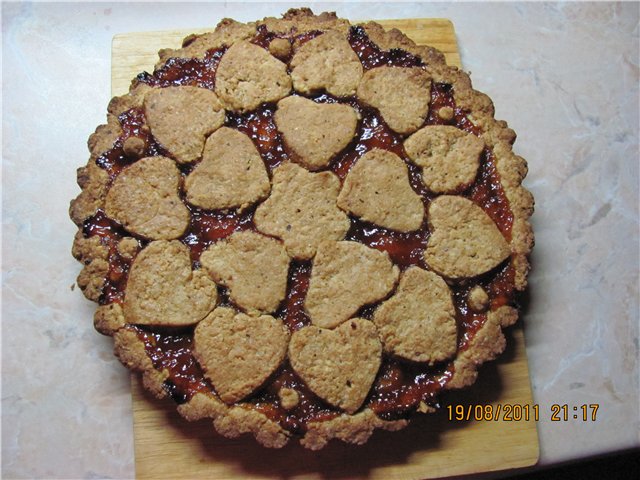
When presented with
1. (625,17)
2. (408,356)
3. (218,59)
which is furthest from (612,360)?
(218,59)

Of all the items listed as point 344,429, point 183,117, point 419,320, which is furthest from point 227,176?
point 344,429

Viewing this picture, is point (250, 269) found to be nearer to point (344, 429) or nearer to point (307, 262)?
point (307, 262)

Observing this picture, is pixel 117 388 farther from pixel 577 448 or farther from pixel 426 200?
pixel 577 448

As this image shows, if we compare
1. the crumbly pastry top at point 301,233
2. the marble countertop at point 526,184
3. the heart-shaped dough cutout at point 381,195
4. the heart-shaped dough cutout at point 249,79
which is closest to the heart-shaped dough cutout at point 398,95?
the crumbly pastry top at point 301,233

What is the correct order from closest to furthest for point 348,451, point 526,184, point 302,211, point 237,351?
1. point 237,351
2. point 302,211
3. point 348,451
4. point 526,184

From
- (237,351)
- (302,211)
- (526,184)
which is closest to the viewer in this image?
(237,351)

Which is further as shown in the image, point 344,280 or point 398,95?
point 398,95

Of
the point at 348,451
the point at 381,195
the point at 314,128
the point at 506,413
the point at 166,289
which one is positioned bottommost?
the point at 348,451

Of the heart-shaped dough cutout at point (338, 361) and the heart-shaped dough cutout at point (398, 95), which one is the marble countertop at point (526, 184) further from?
the heart-shaped dough cutout at point (338, 361)
